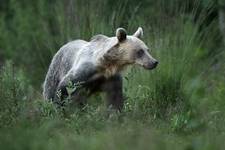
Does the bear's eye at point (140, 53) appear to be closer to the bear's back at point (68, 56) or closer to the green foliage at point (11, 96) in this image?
the bear's back at point (68, 56)

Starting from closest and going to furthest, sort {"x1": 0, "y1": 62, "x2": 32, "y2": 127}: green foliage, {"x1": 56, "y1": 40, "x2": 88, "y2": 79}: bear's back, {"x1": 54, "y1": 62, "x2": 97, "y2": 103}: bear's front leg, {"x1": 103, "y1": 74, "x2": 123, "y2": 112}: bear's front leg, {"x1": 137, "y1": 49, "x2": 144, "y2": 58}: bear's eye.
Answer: {"x1": 0, "y1": 62, "x2": 32, "y2": 127}: green foliage, {"x1": 54, "y1": 62, "x2": 97, "y2": 103}: bear's front leg, {"x1": 103, "y1": 74, "x2": 123, "y2": 112}: bear's front leg, {"x1": 137, "y1": 49, "x2": 144, "y2": 58}: bear's eye, {"x1": 56, "y1": 40, "x2": 88, "y2": 79}: bear's back

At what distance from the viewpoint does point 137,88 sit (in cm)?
1040

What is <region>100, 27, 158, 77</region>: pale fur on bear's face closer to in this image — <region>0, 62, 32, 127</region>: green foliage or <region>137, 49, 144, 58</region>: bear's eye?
<region>137, 49, 144, 58</region>: bear's eye

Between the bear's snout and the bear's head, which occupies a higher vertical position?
the bear's head

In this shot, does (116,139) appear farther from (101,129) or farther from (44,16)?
(44,16)

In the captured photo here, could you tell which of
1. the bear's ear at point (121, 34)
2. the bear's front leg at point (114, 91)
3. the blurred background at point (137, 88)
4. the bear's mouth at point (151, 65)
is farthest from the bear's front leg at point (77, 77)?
the bear's mouth at point (151, 65)

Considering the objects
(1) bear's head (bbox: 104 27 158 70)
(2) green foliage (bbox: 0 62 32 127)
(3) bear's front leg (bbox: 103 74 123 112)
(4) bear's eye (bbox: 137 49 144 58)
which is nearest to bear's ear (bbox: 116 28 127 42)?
(1) bear's head (bbox: 104 27 158 70)

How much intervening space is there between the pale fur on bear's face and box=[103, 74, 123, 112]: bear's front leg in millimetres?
100

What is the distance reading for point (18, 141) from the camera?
611cm

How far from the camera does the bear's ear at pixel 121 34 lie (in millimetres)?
9711

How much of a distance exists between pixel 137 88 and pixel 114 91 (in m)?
0.70

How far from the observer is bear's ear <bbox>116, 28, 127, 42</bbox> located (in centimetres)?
971

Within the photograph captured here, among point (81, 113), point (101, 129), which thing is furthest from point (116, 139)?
point (81, 113)

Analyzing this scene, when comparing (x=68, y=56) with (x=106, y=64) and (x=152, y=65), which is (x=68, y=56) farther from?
(x=152, y=65)
